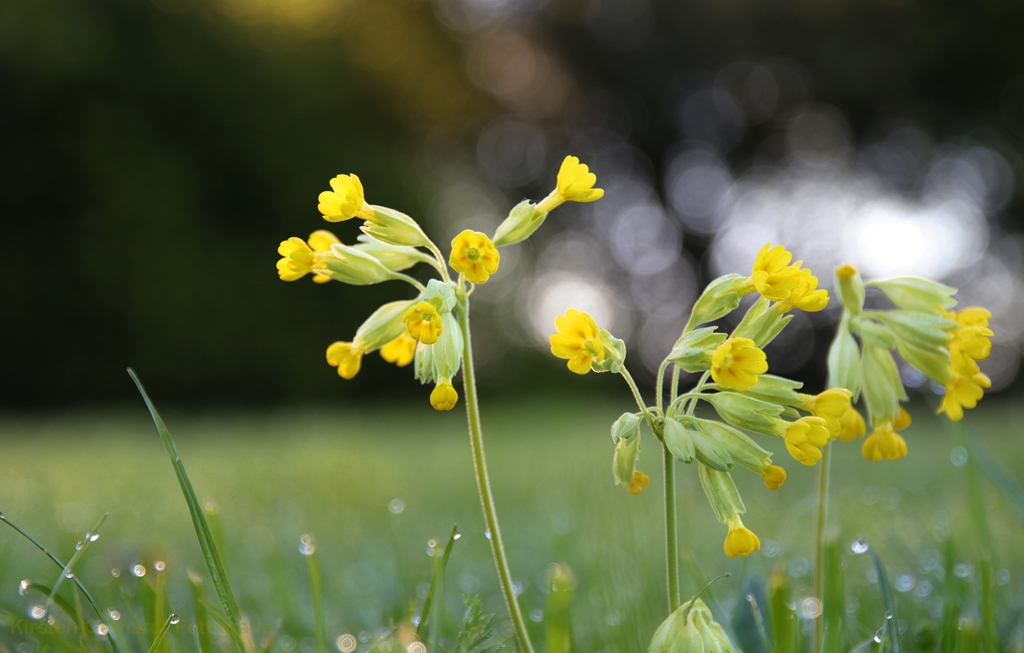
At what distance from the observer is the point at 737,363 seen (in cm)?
79

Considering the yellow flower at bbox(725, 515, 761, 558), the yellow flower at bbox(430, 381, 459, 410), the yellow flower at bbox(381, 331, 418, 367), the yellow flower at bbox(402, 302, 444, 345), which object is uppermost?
the yellow flower at bbox(402, 302, 444, 345)

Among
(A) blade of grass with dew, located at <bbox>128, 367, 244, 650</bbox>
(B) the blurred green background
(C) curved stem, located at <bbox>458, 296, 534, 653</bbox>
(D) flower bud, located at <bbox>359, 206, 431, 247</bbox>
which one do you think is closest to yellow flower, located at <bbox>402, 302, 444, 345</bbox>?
(C) curved stem, located at <bbox>458, 296, 534, 653</bbox>

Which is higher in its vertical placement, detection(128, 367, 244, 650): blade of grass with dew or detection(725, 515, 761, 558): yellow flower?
detection(725, 515, 761, 558): yellow flower

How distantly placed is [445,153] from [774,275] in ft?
37.5

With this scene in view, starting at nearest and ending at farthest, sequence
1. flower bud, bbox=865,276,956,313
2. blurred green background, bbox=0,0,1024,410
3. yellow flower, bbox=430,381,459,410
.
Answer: yellow flower, bbox=430,381,459,410, flower bud, bbox=865,276,956,313, blurred green background, bbox=0,0,1024,410

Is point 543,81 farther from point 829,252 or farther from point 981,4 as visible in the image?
point 981,4

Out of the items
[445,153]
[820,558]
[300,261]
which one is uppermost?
[445,153]

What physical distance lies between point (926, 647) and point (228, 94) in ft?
32.7

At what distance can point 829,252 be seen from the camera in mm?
11602

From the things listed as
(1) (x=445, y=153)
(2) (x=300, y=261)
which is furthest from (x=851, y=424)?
(1) (x=445, y=153)

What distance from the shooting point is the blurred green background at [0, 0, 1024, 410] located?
28.5 ft

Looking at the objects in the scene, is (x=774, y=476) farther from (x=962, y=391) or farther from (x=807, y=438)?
(x=962, y=391)

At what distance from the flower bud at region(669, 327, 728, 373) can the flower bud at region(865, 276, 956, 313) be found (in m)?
0.40

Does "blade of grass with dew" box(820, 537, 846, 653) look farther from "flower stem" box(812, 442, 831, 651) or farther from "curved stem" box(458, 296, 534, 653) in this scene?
"curved stem" box(458, 296, 534, 653)
